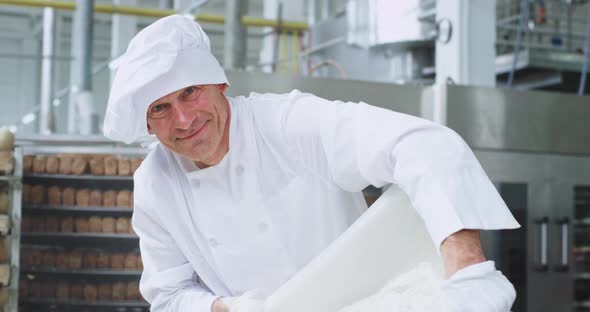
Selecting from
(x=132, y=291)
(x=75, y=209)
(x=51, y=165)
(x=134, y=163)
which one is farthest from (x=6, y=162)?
(x=132, y=291)

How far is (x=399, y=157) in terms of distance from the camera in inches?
41.2

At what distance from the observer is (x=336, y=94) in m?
2.98

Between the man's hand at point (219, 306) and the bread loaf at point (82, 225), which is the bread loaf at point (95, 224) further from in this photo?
the man's hand at point (219, 306)

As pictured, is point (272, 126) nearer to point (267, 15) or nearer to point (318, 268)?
point (318, 268)

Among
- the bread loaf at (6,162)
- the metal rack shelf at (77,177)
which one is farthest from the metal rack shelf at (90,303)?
the bread loaf at (6,162)

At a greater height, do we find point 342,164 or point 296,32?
point 296,32

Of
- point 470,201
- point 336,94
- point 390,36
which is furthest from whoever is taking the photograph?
point 390,36

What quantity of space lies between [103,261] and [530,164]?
250 centimetres

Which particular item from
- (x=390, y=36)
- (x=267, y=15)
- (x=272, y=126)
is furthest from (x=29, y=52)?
(x=272, y=126)

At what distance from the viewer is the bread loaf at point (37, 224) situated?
13.4ft

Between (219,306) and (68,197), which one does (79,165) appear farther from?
(219,306)

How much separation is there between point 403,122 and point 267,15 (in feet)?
15.1

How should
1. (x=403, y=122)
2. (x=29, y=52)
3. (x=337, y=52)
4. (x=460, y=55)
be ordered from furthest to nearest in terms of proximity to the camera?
(x=29, y=52) → (x=337, y=52) → (x=460, y=55) → (x=403, y=122)

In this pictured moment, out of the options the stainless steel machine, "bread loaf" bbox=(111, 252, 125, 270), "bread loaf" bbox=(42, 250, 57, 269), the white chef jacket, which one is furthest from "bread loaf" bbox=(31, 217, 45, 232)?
the white chef jacket
